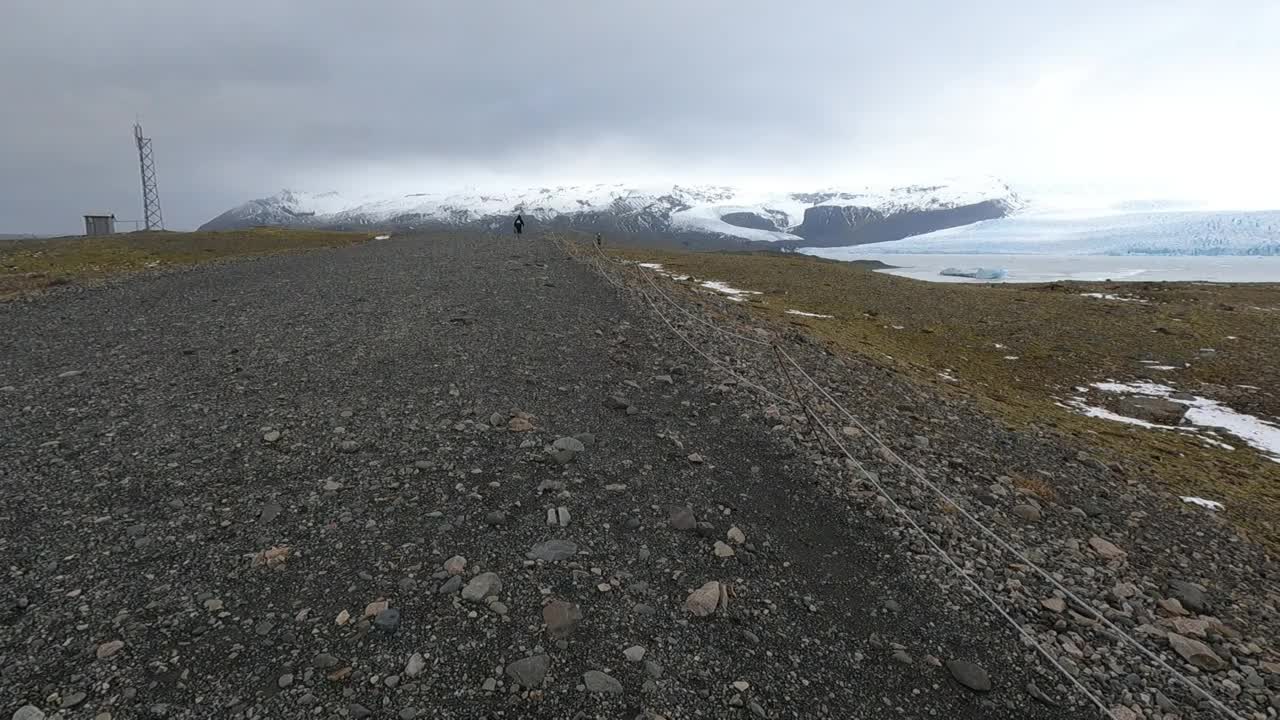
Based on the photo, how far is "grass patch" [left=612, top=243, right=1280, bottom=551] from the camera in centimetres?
1130

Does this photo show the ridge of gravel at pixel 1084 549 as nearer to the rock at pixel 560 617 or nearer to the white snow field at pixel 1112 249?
the rock at pixel 560 617

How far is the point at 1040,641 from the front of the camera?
17.2 ft

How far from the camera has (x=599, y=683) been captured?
4398 mm

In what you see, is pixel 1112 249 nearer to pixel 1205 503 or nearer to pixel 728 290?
pixel 728 290

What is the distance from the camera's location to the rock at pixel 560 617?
4.84 metres

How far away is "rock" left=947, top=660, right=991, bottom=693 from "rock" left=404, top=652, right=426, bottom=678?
428 cm

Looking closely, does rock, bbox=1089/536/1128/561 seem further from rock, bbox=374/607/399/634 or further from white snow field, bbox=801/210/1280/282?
white snow field, bbox=801/210/1280/282

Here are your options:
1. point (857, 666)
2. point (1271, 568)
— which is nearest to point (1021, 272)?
point (1271, 568)

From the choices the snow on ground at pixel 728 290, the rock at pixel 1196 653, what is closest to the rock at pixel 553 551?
the rock at pixel 1196 653

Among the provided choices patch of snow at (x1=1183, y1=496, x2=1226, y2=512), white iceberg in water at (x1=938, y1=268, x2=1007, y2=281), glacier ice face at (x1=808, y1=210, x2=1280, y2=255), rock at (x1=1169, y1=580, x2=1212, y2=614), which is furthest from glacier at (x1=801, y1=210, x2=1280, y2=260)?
rock at (x1=1169, y1=580, x2=1212, y2=614)

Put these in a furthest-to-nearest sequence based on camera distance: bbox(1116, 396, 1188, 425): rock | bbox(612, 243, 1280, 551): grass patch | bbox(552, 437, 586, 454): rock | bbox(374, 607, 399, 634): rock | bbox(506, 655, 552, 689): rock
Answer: bbox(1116, 396, 1188, 425): rock < bbox(612, 243, 1280, 551): grass patch < bbox(552, 437, 586, 454): rock < bbox(374, 607, 399, 634): rock < bbox(506, 655, 552, 689): rock

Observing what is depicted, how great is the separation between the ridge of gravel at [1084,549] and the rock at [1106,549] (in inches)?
1.0

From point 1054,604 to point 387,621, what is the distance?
6.23 m

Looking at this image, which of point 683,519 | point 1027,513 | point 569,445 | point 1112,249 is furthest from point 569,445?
point 1112,249
